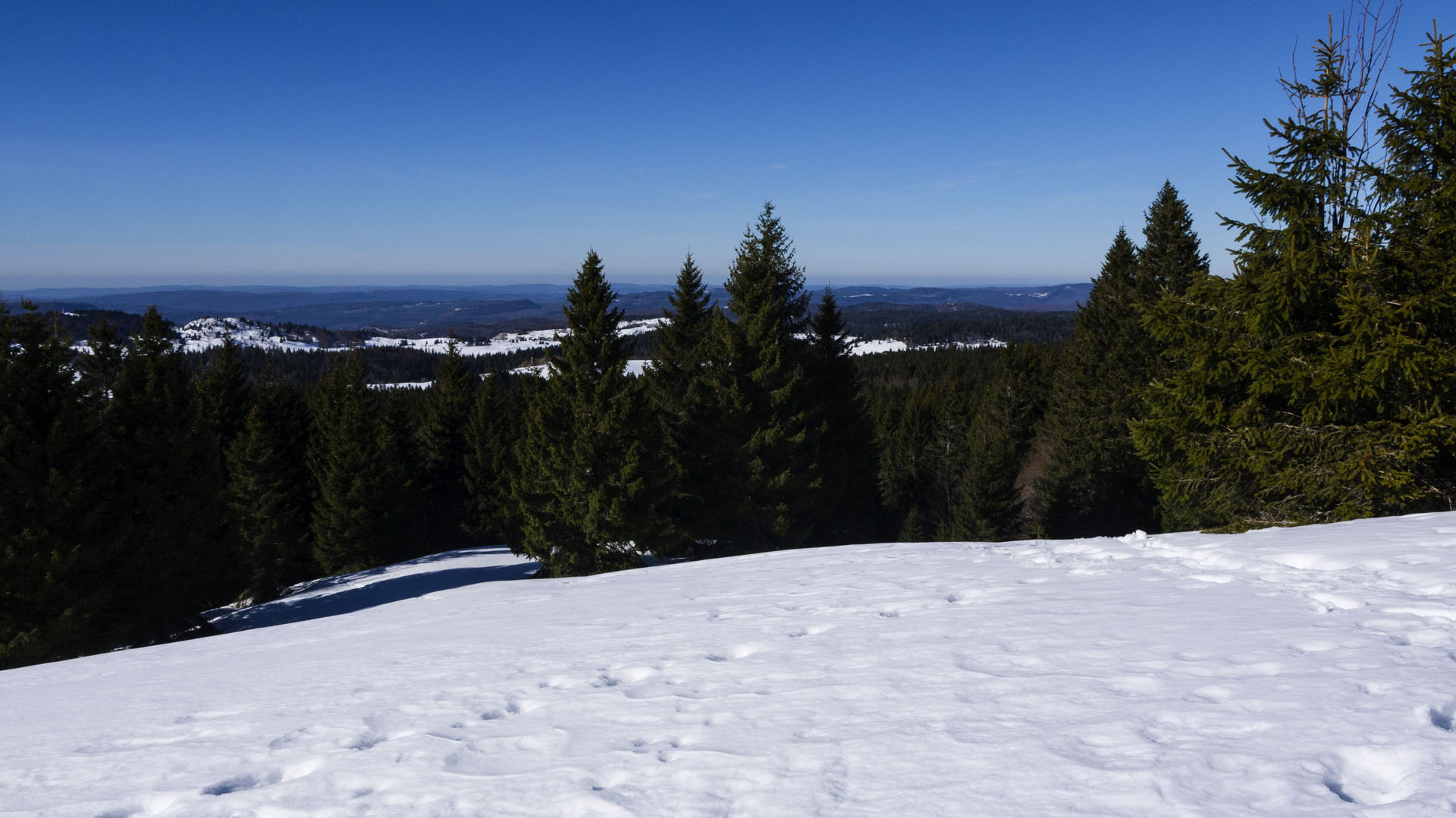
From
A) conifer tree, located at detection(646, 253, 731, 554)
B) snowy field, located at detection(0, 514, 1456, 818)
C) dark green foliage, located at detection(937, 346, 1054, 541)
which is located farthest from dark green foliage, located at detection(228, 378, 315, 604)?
dark green foliage, located at detection(937, 346, 1054, 541)

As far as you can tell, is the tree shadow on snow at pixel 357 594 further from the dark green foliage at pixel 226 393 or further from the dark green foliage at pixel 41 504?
the dark green foliage at pixel 226 393

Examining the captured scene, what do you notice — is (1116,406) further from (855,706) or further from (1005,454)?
(855,706)

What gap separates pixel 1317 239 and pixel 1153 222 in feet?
61.9

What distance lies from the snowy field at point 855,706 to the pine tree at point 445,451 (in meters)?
35.4

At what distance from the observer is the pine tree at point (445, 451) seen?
41.6 metres

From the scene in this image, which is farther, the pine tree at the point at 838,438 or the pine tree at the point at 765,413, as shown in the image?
the pine tree at the point at 838,438

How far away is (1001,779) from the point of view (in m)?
3.04

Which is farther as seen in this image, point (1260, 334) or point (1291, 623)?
point (1260, 334)

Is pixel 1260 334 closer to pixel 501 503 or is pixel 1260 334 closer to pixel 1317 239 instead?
pixel 1317 239

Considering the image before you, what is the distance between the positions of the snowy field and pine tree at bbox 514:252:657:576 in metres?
12.4

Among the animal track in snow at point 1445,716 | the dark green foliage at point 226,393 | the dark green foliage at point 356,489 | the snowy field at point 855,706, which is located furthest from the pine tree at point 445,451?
the animal track in snow at point 1445,716

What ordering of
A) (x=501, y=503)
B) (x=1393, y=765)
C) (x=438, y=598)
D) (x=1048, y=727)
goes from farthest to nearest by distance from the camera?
(x=501, y=503)
(x=438, y=598)
(x=1048, y=727)
(x=1393, y=765)

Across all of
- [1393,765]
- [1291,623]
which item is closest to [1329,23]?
[1291,623]

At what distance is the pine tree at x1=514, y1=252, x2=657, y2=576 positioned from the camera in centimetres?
2022
